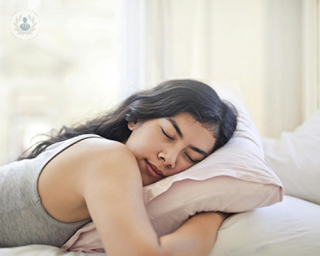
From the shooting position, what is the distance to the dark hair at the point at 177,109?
977mm

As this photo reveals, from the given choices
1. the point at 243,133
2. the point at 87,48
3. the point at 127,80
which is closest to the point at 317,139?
the point at 243,133

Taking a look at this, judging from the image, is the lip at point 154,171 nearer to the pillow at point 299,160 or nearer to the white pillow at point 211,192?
the white pillow at point 211,192

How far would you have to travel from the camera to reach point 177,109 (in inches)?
38.0

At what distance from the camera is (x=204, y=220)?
76 cm

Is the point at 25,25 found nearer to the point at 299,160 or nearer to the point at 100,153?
the point at 100,153

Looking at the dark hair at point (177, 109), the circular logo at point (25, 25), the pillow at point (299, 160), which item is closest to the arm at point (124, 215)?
the dark hair at point (177, 109)

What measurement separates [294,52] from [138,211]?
2116 millimetres

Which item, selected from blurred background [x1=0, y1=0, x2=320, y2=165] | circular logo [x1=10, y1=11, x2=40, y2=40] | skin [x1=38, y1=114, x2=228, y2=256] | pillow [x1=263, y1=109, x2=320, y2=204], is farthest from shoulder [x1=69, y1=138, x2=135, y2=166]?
circular logo [x1=10, y1=11, x2=40, y2=40]

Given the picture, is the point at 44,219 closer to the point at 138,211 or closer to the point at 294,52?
the point at 138,211

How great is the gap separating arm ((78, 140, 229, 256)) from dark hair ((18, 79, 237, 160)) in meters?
0.31

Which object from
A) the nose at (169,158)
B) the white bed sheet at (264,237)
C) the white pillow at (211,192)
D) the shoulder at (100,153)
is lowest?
the white bed sheet at (264,237)

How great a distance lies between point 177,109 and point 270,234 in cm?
48

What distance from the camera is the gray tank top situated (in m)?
0.78

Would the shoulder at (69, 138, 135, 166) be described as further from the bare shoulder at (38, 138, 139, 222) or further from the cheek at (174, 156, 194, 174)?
the cheek at (174, 156, 194, 174)
